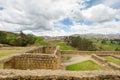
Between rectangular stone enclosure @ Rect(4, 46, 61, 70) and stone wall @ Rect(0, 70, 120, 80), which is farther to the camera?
rectangular stone enclosure @ Rect(4, 46, 61, 70)

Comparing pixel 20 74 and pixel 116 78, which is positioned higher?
pixel 20 74

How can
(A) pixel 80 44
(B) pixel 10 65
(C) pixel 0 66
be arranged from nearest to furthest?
(C) pixel 0 66
(B) pixel 10 65
(A) pixel 80 44

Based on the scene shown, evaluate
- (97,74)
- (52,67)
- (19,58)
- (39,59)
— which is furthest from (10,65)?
(97,74)

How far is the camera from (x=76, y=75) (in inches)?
189

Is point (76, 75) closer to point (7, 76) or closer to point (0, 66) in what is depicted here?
point (7, 76)

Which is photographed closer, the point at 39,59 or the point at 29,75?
the point at 29,75

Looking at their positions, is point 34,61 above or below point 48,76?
below

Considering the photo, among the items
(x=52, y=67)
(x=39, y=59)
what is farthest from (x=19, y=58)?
(x=52, y=67)

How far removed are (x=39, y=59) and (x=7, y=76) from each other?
15.9 feet

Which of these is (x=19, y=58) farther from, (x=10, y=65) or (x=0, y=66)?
(x=0, y=66)

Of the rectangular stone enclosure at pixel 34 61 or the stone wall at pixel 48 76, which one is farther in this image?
the rectangular stone enclosure at pixel 34 61

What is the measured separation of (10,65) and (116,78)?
581 cm

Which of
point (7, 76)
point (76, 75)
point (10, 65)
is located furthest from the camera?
point (10, 65)

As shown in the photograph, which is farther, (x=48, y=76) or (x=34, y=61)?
(x=34, y=61)
